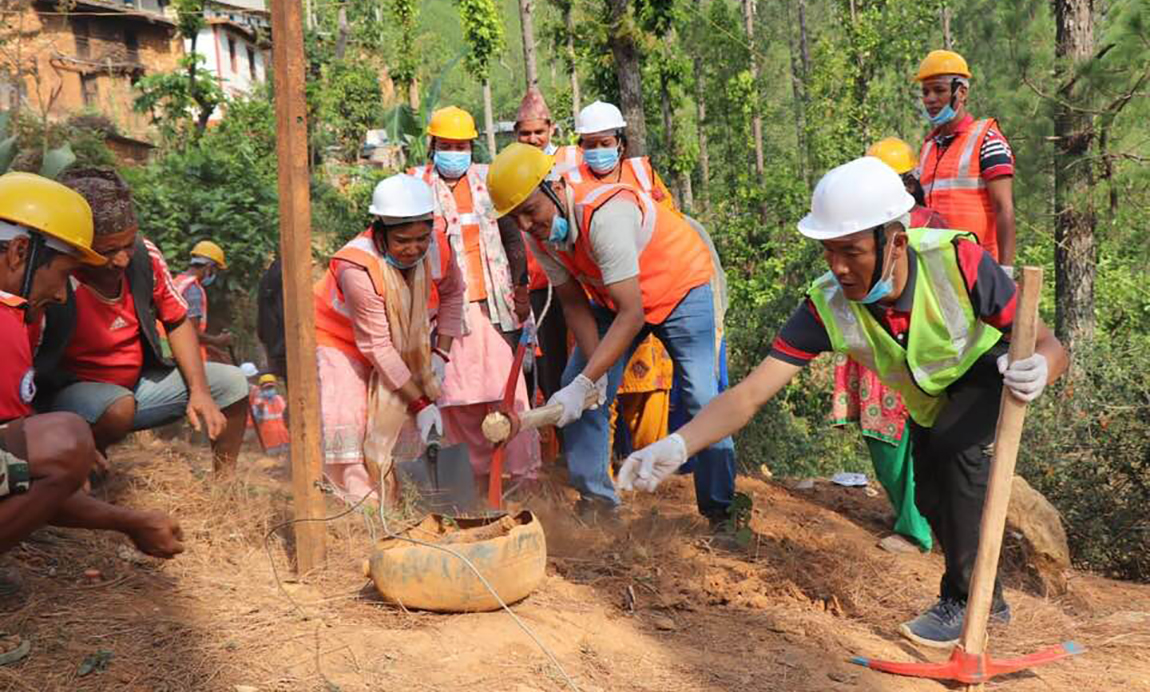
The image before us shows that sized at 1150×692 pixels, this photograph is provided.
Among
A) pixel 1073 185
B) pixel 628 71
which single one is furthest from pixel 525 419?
pixel 628 71

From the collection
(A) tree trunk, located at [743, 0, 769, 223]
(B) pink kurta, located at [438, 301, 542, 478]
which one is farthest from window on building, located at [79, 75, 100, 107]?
(B) pink kurta, located at [438, 301, 542, 478]

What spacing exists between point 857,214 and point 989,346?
60 centimetres

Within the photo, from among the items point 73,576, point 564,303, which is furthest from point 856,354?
point 73,576

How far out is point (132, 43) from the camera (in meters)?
30.1

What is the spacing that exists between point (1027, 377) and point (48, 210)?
2908 millimetres

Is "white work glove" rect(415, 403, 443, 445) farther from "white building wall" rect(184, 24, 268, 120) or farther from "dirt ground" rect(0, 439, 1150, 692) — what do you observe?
"white building wall" rect(184, 24, 268, 120)

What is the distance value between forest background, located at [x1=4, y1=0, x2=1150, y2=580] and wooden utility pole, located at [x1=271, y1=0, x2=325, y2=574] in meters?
3.71

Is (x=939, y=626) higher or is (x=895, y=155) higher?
(x=895, y=155)

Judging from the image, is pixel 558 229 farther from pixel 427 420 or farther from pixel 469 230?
pixel 469 230

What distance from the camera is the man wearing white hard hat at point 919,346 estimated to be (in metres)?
2.78

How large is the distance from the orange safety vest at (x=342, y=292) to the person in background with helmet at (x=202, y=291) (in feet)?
10.6

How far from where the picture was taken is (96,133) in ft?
42.1

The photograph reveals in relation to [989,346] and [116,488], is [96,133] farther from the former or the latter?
[989,346]

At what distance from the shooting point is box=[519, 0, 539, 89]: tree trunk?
17328 mm
